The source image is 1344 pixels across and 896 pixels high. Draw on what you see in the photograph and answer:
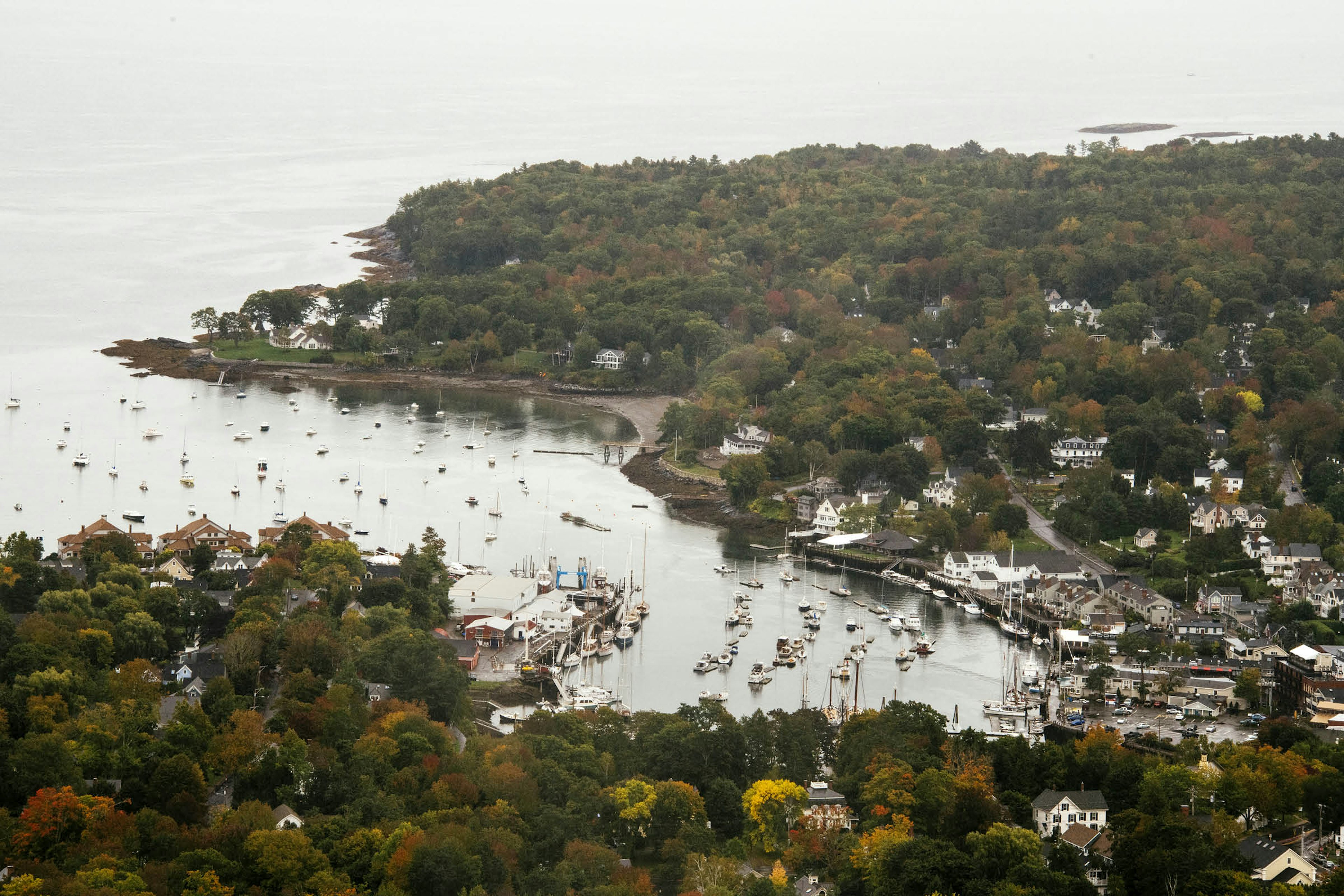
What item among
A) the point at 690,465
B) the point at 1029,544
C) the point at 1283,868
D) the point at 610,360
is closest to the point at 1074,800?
the point at 1283,868

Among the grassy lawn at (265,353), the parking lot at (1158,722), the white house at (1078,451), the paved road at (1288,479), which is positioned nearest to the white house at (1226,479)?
the paved road at (1288,479)

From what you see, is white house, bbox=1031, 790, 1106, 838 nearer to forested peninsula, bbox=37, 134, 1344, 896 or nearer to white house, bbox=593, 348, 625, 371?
forested peninsula, bbox=37, 134, 1344, 896

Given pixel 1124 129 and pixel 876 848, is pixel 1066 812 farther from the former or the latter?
pixel 1124 129

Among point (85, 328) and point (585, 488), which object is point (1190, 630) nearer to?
point (585, 488)

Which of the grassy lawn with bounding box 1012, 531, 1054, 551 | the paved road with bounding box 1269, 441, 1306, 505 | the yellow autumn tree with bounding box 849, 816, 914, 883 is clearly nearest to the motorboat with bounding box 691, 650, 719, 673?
the grassy lawn with bounding box 1012, 531, 1054, 551

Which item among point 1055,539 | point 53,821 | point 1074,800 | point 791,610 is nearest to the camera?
point 53,821

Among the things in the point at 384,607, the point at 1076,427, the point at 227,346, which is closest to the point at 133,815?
the point at 384,607

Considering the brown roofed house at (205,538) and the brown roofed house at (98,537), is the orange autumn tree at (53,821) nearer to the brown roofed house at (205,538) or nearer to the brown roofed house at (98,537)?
the brown roofed house at (98,537)
